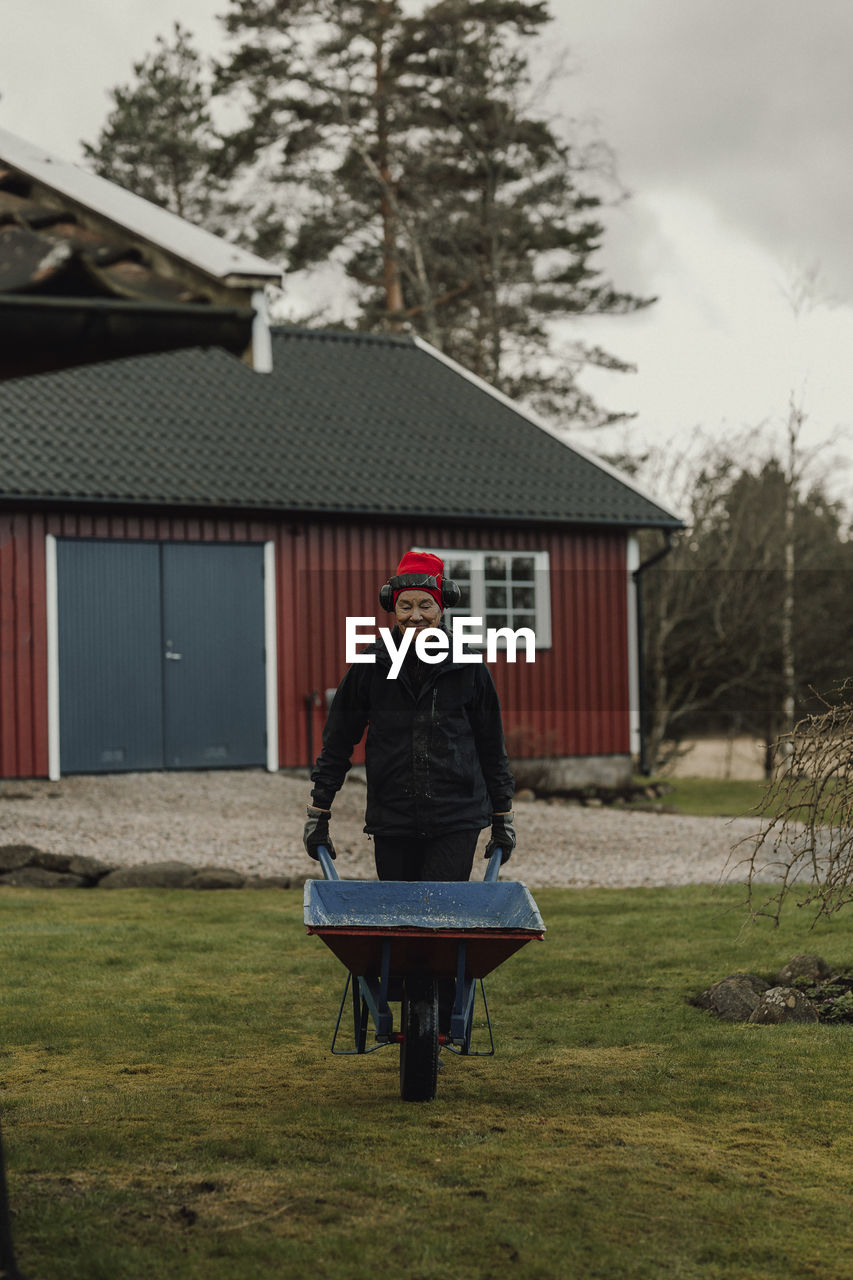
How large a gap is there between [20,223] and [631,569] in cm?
1644

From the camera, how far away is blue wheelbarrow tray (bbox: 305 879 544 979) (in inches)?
183

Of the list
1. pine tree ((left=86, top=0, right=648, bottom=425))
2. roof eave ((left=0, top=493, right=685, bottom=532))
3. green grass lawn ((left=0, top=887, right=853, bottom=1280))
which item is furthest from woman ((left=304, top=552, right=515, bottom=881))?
pine tree ((left=86, top=0, right=648, bottom=425))

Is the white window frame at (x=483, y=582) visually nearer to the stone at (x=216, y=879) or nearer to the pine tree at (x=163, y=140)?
the stone at (x=216, y=879)

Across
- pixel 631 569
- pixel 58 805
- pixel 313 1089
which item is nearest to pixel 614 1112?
pixel 313 1089

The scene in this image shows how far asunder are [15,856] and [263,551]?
6.49 m

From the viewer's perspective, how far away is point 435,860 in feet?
17.9

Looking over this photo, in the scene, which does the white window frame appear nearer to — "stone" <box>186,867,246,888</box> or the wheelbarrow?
"stone" <box>186,867,246,888</box>

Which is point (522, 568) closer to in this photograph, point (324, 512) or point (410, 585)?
point (324, 512)

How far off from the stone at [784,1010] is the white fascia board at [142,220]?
4.21m

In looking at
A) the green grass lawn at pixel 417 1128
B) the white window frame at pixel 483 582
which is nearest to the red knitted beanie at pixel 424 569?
the green grass lawn at pixel 417 1128

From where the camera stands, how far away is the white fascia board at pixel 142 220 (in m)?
3.56

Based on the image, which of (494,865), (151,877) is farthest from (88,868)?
(494,865)

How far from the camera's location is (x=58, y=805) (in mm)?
14289

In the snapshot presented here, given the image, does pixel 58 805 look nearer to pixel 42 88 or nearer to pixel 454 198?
pixel 454 198
